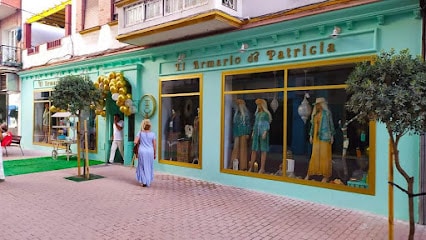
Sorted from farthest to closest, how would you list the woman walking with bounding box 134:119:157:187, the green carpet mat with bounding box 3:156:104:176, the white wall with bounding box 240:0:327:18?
the green carpet mat with bounding box 3:156:104:176 → the woman walking with bounding box 134:119:157:187 → the white wall with bounding box 240:0:327:18

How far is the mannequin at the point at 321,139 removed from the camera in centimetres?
686

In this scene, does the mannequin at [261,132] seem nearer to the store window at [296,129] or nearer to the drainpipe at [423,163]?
the store window at [296,129]

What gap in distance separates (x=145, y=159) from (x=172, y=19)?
11.7ft

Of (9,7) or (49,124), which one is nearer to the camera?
(49,124)

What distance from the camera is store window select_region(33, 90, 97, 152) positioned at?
1260 cm

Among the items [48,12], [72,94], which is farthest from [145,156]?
[48,12]

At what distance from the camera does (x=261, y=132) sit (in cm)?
790

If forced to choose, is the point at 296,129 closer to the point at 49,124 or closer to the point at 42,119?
the point at 49,124

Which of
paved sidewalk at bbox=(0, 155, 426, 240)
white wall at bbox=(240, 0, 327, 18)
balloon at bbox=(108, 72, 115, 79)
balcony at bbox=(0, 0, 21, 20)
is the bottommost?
paved sidewalk at bbox=(0, 155, 426, 240)

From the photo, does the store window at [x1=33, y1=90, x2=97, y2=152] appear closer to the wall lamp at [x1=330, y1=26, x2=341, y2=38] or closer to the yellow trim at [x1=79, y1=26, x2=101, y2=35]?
the yellow trim at [x1=79, y1=26, x2=101, y2=35]

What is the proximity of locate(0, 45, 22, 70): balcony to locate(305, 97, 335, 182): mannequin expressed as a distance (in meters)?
14.8

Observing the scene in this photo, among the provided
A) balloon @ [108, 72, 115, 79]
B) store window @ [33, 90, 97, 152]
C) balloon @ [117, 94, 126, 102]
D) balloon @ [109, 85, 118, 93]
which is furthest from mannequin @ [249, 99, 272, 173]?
store window @ [33, 90, 97, 152]

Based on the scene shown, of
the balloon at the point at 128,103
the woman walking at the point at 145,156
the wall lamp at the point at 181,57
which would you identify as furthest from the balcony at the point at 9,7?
the woman walking at the point at 145,156

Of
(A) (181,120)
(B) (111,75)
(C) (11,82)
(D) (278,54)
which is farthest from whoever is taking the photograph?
(C) (11,82)
